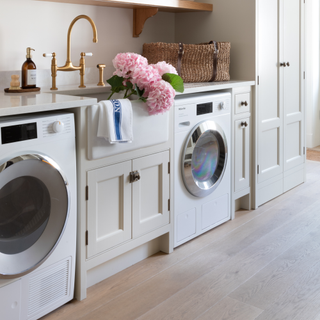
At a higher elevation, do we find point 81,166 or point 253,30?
point 253,30

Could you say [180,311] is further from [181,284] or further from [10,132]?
[10,132]

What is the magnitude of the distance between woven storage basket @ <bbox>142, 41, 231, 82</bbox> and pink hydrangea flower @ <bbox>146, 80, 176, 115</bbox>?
31.7 inches

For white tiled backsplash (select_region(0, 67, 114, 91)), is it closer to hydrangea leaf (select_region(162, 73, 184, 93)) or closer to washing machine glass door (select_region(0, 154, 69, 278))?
hydrangea leaf (select_region(162, 73, 184, 93))

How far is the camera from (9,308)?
5.18 ft

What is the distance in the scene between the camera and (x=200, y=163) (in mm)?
2502

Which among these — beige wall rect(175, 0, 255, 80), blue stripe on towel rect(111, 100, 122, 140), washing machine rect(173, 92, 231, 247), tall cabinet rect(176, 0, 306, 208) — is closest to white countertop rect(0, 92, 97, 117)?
blue stripe on towel rect(111, 100, 122, 140)

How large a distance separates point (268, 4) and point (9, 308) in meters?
2.54

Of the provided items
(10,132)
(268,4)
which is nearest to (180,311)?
(10,132)

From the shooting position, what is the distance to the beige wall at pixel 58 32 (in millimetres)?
2225

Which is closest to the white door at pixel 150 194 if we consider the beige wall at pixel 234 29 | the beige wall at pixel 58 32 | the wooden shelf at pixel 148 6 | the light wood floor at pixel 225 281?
the light wood floor at pixel 225 281

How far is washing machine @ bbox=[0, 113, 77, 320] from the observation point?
151 cm

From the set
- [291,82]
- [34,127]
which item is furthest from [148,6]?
[34,127]

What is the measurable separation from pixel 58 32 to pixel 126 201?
1116mm

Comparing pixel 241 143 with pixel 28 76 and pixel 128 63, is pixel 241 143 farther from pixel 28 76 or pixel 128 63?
pixel 28 76
